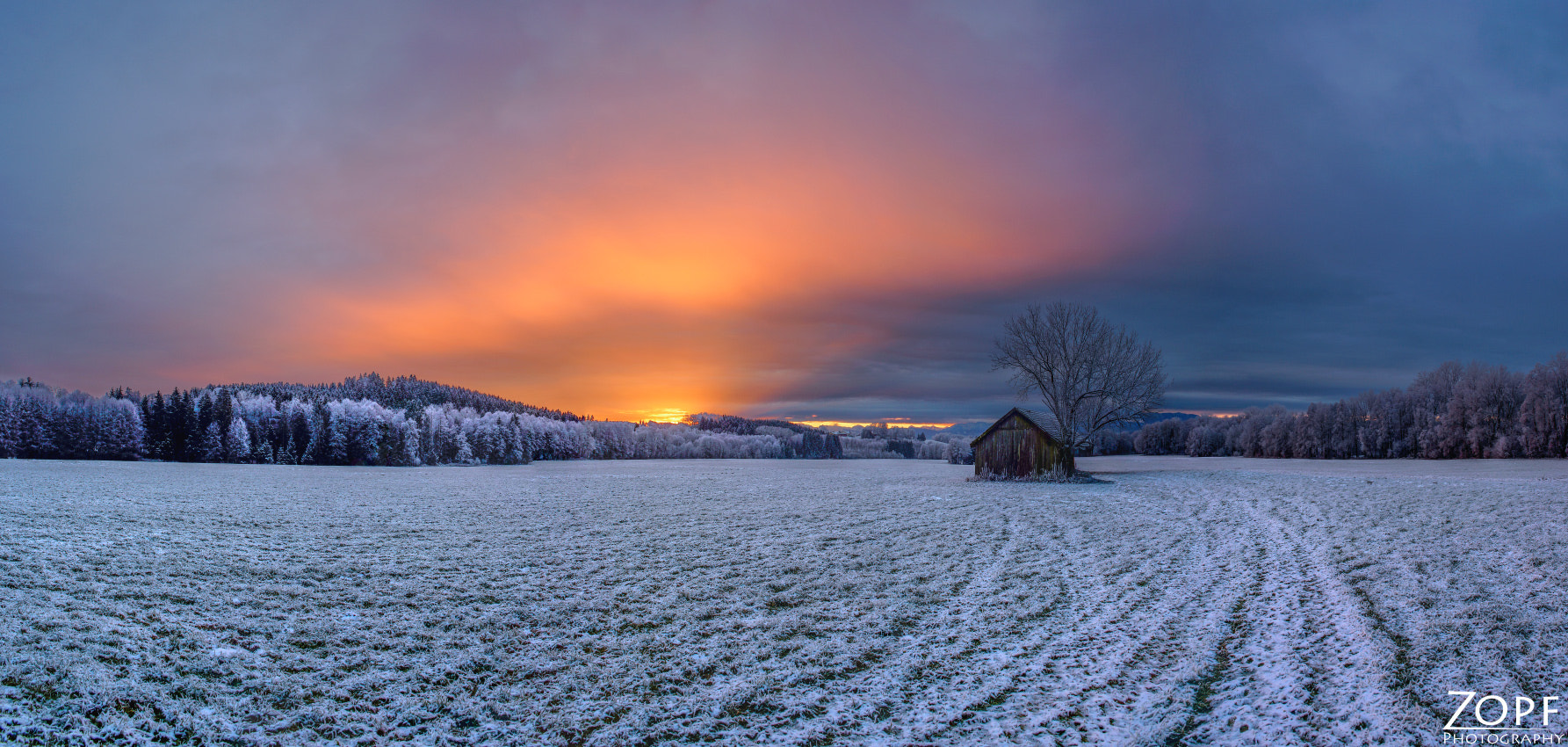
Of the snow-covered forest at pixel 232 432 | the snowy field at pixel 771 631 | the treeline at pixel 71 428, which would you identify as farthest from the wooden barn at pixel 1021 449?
the treeline at pixel 71 428

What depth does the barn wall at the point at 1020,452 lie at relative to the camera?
1754 inches

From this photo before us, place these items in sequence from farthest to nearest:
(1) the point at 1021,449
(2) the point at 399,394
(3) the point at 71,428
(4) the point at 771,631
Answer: (2) the point at 399,394
(3) the point at 71,428
(1) the point at 1021,449
(4) the point at 771,631

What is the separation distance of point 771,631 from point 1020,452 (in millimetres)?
38462

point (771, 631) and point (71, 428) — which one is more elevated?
point (71, 428)

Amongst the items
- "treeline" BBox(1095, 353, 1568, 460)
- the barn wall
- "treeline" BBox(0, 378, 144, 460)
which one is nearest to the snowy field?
the barn wall

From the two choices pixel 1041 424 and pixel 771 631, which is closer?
pixel 771 631

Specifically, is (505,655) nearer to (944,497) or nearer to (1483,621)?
(1483,621)

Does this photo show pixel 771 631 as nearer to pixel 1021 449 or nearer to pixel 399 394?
pixel 1021 449

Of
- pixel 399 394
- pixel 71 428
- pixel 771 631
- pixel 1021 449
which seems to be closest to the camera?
pixel 771 631

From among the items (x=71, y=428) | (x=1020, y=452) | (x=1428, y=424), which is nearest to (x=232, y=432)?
(x=71, y=428)

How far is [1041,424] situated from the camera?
152 feet

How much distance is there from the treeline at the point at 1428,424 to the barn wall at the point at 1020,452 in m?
43.9

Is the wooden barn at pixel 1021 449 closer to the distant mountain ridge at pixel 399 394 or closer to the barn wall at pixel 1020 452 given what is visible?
the barn wall at pixel 1020 452

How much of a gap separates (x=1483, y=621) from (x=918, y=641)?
835cm
